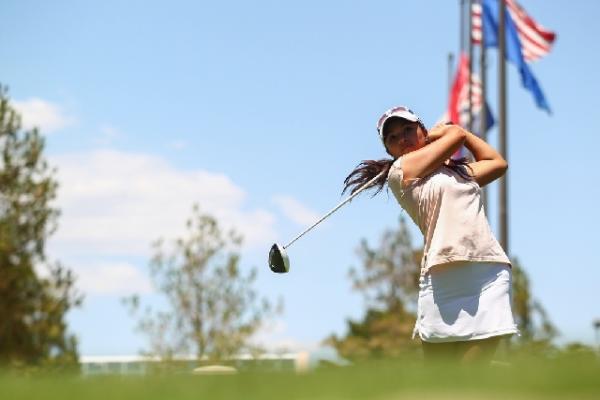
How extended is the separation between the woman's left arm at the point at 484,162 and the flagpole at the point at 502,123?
47.2 feet

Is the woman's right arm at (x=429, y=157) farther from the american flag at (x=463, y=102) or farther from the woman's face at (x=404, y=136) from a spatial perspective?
the american flag at (x=463, y=102)

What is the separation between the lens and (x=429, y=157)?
5684mm

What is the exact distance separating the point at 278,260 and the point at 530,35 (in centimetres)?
1870

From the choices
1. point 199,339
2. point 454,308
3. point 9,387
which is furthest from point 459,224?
point 199,339

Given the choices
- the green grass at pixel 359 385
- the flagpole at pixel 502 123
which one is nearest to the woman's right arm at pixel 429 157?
the green grass at pixel 359 385

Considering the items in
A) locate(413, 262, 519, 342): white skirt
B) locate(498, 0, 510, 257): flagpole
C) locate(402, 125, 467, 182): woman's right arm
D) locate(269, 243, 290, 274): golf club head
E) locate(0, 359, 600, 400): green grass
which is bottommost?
locate(0, 359, 600, 400): green grass

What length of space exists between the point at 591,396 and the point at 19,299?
26219 mm

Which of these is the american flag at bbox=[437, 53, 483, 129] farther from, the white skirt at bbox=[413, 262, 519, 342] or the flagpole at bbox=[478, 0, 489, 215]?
the white skirt at bbox=[413, 262, 519, 342]

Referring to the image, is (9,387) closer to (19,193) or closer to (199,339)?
(19,193)

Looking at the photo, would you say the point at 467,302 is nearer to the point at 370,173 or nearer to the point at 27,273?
the point at 370,173

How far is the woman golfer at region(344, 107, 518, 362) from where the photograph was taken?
18.2 ft

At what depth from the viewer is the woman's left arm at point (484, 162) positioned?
5930 millimetres

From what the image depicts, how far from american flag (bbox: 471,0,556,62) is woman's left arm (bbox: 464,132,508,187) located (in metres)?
17.8

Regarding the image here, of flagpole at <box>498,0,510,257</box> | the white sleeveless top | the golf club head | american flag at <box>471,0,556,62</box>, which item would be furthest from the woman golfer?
american flag at <box>471,0,556,62</box>
